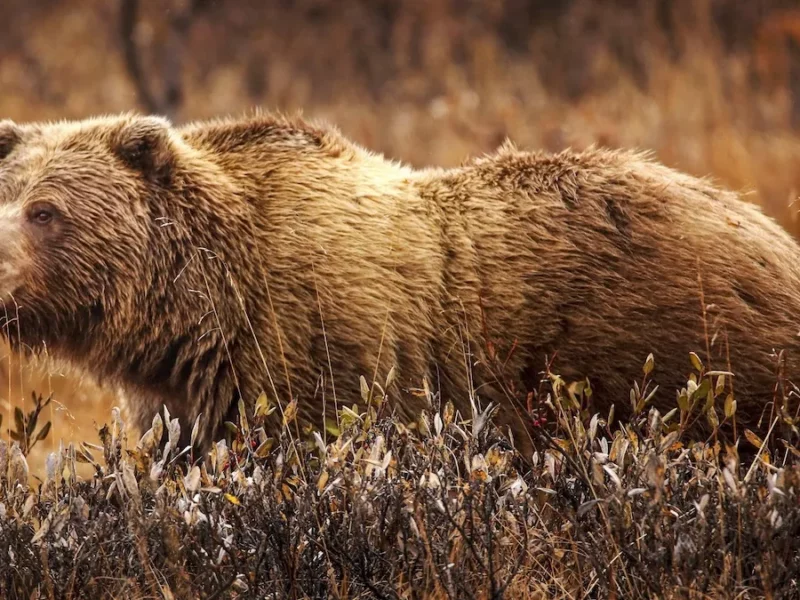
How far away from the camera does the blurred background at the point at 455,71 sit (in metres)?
9.36

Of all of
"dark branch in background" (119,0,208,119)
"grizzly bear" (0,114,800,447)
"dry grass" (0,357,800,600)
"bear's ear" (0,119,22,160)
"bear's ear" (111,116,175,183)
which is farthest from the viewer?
"dark branch in background" (119,0,208,119)

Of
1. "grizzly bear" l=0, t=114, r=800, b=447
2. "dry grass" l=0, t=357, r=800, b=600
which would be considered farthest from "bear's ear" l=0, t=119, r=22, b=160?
"dry grass" l=0, t=357, r=800, b=600

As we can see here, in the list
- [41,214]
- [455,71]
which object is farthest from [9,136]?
[455,71]

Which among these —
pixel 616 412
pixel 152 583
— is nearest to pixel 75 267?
pixel 152 583

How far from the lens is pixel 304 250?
13.3ft

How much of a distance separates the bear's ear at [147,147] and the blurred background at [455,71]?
3.67 m

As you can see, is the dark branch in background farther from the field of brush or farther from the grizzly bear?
the field of brush

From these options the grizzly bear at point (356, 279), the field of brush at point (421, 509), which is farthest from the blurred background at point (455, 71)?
the field of brush at point (421, 509)

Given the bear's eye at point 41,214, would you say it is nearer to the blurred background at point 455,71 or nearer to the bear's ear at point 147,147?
the bear's ear at point 147,147

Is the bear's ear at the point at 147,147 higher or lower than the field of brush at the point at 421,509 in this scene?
higher

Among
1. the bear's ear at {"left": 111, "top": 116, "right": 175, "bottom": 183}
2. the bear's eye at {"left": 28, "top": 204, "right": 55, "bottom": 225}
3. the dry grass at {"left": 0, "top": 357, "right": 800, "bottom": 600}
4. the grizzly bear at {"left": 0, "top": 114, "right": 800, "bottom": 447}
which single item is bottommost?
the dry grass at {"left": 0, "top": 357, "right": 800, "bottom": 600}

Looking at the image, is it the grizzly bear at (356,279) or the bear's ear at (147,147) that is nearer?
the grizzly bear at (356,279)

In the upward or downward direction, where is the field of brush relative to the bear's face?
downward

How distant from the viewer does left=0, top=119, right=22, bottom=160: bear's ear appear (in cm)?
424
